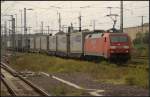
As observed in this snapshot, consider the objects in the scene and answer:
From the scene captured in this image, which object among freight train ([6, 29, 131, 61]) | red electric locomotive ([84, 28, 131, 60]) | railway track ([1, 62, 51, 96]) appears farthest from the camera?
freight train ([6, 29, 131, 61])

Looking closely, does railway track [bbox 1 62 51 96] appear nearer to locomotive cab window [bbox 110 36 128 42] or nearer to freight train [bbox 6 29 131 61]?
freight train [bbox 6 29 131 61]

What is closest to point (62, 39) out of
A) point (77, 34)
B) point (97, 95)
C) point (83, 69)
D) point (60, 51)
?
point (60, 51)

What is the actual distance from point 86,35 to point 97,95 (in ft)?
83.7

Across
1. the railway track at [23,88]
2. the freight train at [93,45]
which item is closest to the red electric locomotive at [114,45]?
the freight train at [93,45]

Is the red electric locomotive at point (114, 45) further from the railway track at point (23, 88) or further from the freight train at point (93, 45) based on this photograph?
the railway track at point (23, 88)

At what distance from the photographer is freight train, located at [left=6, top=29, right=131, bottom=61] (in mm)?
31384

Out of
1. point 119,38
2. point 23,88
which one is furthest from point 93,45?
point 23,88

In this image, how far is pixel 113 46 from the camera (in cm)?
3125

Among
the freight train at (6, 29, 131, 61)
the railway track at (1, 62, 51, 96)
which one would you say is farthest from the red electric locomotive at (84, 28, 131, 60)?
the railway track at (1, 62, 51, 96)

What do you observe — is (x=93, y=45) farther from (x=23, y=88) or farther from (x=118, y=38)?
(x=23, y=88)

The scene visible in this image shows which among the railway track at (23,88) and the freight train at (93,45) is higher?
the freight train at (93,45)

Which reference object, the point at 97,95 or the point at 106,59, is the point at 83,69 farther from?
the point at 97,95

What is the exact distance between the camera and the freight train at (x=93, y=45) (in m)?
31.4

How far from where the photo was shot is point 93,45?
115 ft
